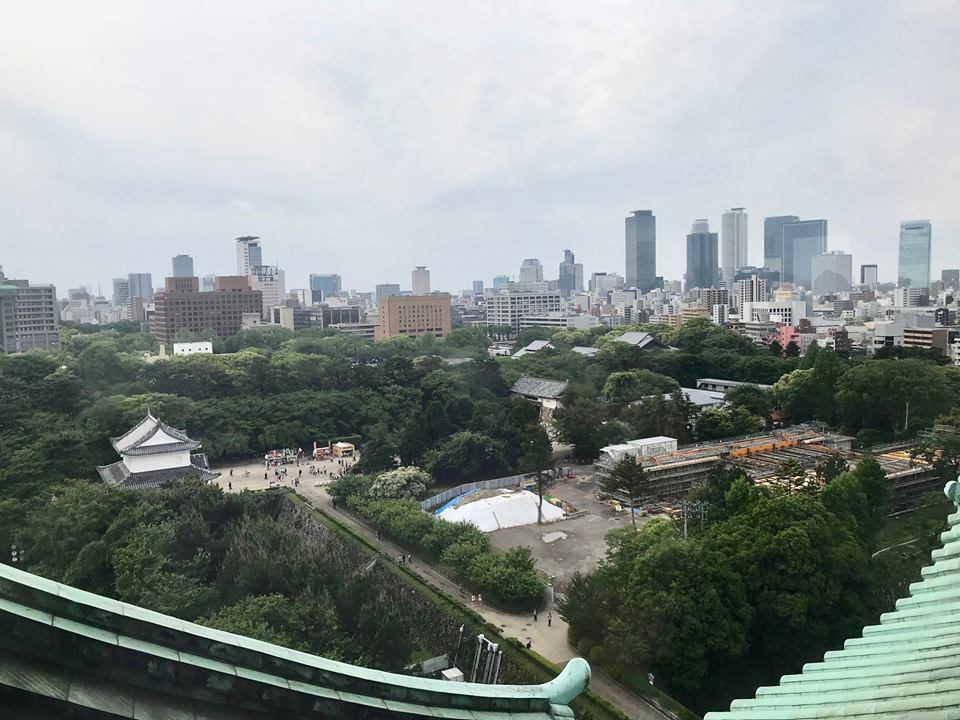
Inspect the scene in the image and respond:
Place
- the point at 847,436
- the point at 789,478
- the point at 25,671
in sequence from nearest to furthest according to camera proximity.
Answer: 1. the point at 25,671
2. the point at 789,478
3. the point at 847,436

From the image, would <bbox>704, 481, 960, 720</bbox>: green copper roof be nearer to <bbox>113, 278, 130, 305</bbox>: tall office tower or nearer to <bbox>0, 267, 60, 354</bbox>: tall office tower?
<bbox>0, 267, 60, 354</bbox>: tall office tower

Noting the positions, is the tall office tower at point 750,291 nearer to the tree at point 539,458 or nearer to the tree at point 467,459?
the tree at point 467,459

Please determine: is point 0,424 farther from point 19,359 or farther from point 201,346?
point 201,346

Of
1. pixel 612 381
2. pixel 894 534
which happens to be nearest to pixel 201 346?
pixel 612 381

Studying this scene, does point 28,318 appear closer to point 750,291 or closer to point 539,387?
point 539,387

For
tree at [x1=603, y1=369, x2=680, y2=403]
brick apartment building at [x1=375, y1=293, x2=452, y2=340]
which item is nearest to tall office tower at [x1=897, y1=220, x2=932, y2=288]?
brick apartment building at [x1=375, y1=293, x2=452, y2=340]

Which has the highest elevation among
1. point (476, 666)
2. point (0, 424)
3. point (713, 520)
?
point (0, 424)

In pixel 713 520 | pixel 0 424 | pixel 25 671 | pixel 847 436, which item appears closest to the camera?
pixel 25 671

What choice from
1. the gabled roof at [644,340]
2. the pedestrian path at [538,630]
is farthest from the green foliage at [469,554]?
the gabled roof at [644,340]
